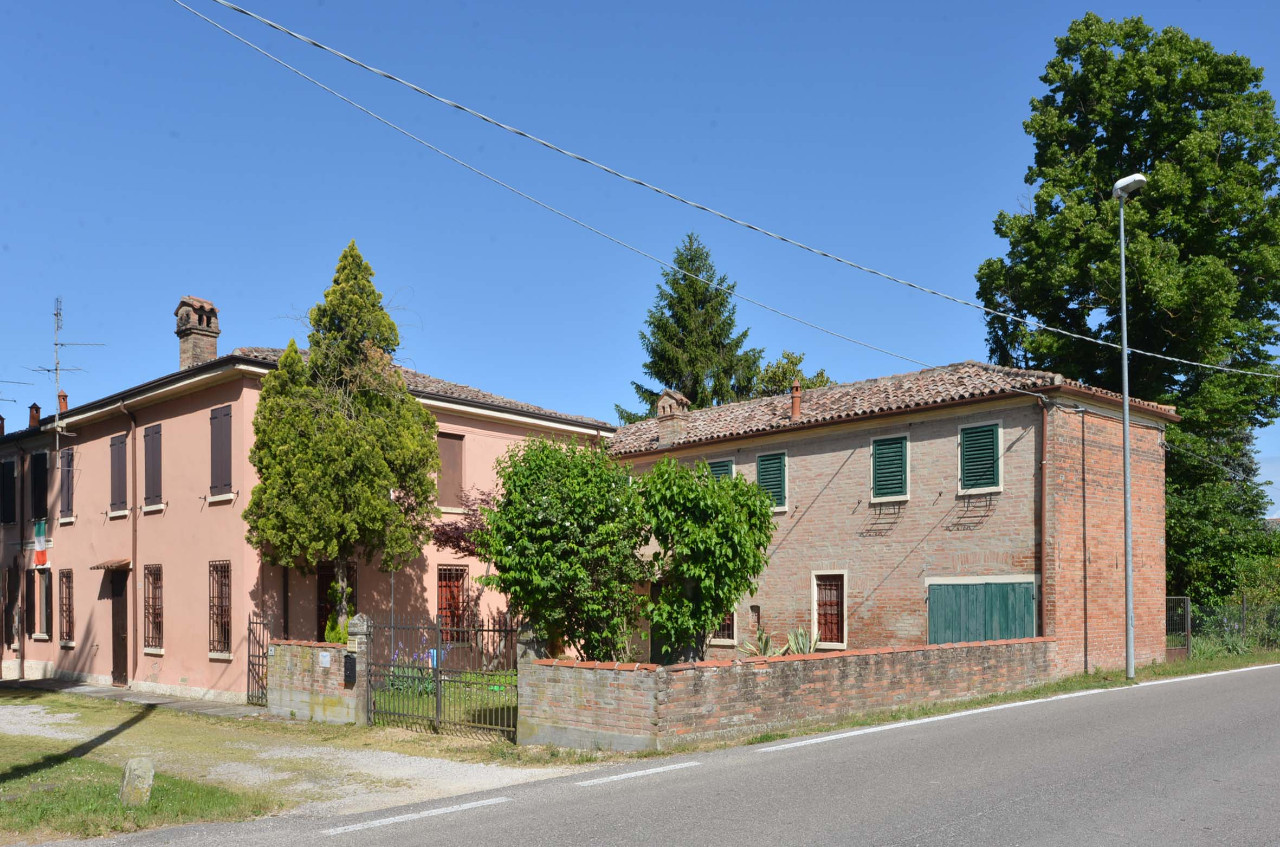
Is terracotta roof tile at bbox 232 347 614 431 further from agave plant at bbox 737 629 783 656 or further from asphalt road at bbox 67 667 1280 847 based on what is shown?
asphalt road at bbox 67 667 1280 847

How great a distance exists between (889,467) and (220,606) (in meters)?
13.8

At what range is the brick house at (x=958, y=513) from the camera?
19.3 metres

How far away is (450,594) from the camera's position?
23359 mm

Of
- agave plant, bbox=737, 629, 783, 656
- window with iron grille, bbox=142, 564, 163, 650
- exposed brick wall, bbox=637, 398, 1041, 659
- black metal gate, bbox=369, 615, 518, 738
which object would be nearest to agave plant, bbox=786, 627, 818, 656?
agave plant, bbox=737, 629, 783, 656

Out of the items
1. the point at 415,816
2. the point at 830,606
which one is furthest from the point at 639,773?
the point at 830,606

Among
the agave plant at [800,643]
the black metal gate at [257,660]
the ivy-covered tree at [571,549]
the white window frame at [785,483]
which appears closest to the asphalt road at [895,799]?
the ivy-covered tree at [571,549]

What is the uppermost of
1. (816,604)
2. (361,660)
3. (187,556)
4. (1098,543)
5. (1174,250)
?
(1174,250)

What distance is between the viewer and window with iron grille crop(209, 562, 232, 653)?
20062 mm

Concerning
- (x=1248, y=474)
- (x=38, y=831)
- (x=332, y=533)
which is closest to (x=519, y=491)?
(x=332, y=533)

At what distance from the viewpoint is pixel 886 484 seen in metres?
21.9

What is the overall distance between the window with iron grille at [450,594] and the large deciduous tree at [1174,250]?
54.9ft

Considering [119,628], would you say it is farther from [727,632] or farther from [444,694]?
[727,632]

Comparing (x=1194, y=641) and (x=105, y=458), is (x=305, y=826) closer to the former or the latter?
(x=105, y=458)

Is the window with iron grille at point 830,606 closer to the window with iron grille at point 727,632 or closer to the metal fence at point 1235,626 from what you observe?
the window with iron grille at point 727,632
